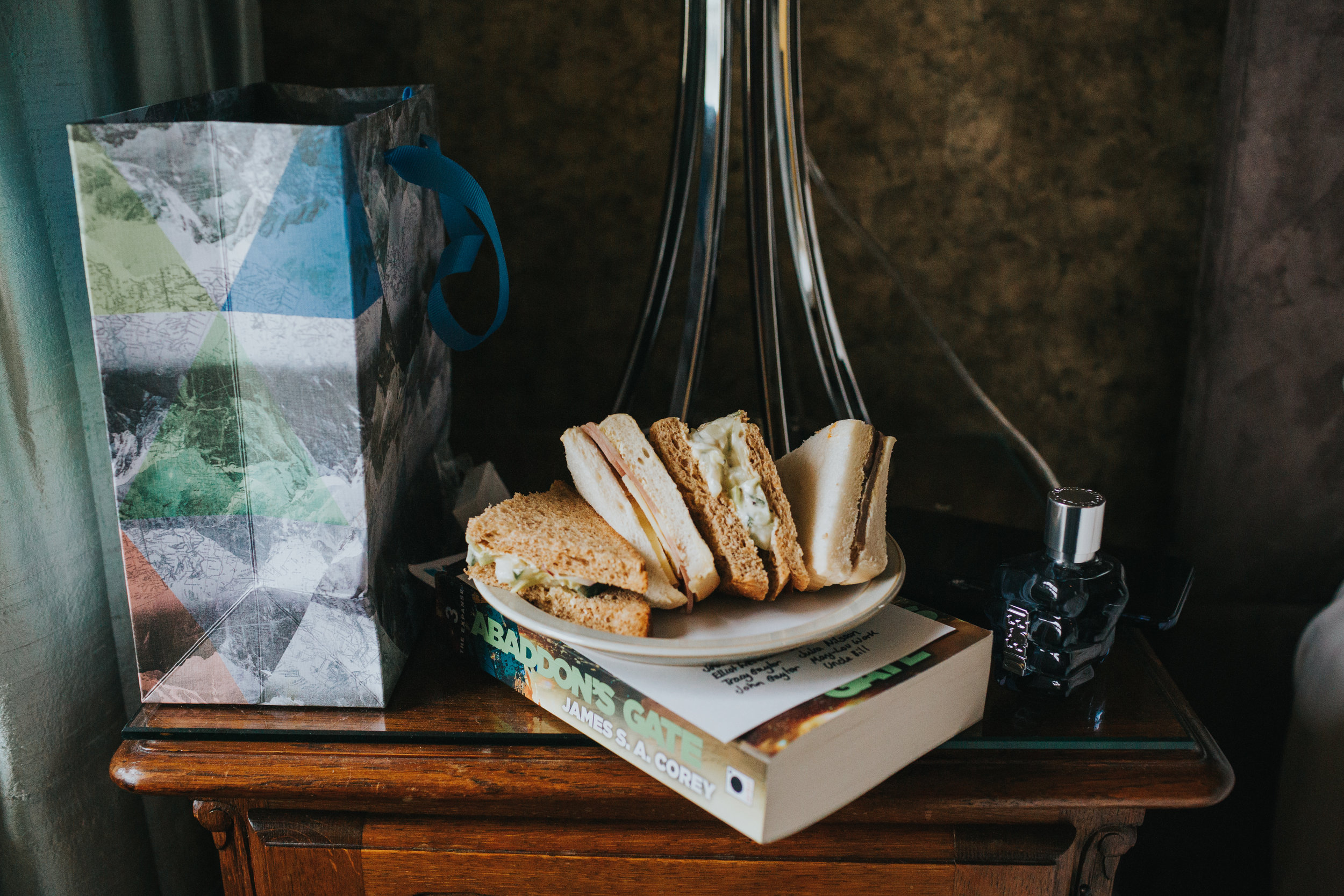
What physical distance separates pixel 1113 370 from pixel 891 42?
0.37m

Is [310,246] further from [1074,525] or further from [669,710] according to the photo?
[1074,525]

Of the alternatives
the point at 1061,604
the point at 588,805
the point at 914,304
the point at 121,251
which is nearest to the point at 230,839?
the point at 588,805

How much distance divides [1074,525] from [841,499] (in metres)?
0.11

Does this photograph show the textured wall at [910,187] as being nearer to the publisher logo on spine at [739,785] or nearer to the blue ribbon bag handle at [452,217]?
the blue ribbon bag handle at [452,217]

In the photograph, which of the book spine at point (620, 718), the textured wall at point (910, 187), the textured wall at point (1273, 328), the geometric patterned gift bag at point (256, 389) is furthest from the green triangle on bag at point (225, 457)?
the textured wall at point (1273, 328)

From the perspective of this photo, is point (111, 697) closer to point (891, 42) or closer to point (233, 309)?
point (233, 309)

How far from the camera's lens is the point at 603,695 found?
43 centimetres

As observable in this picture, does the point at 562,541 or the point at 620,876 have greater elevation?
the point at 562,541

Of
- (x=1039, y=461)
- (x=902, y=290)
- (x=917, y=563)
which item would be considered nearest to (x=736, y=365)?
(x=902, y=290)

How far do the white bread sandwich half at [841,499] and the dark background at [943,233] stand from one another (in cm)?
28

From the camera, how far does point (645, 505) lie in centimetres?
47

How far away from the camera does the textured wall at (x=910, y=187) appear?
32.5 inches

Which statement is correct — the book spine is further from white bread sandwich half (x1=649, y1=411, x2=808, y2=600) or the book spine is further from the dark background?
the dark background

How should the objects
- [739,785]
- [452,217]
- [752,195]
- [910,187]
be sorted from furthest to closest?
[910,187] → [752,195] → [452,217] → [739,785]
